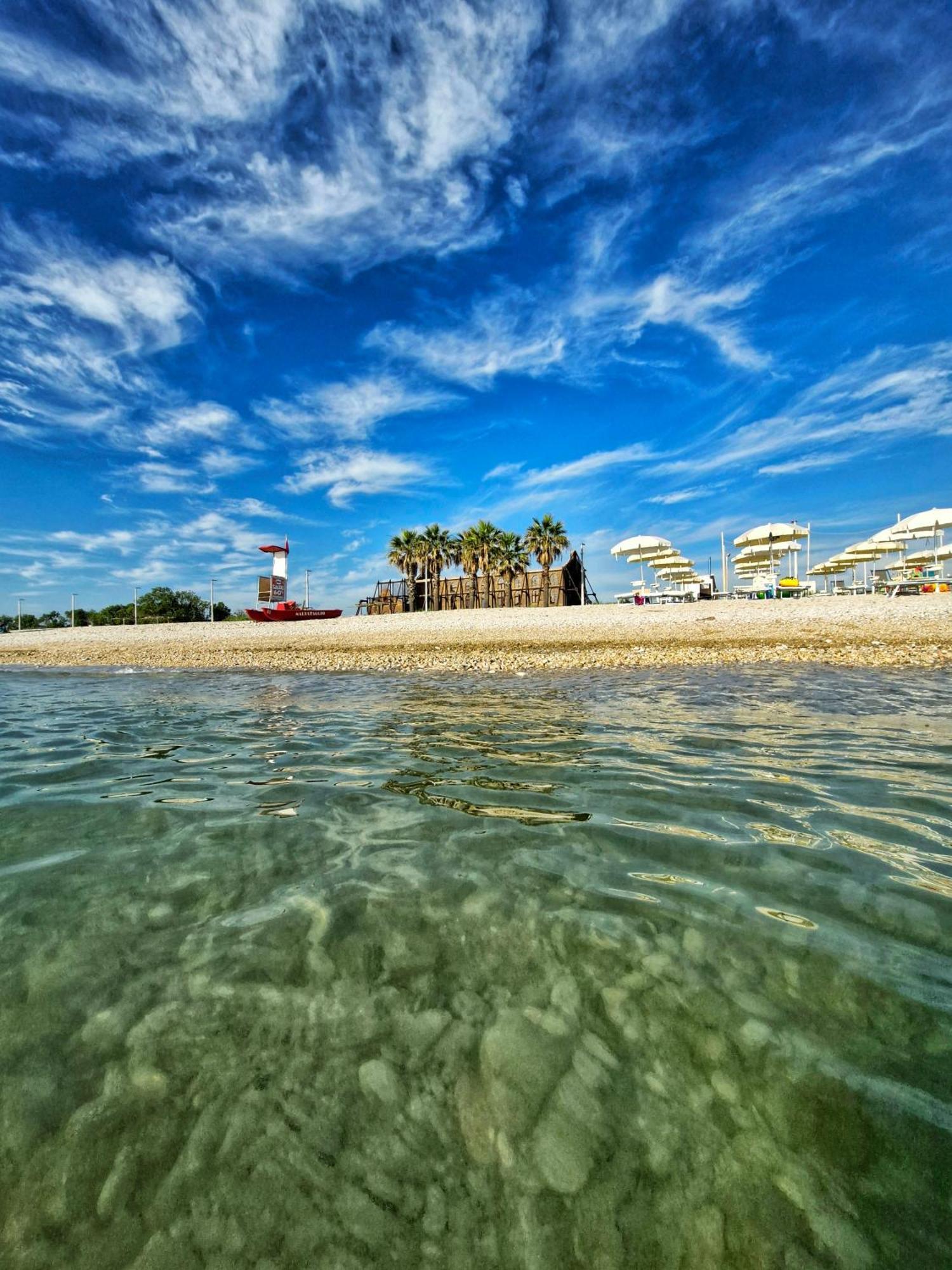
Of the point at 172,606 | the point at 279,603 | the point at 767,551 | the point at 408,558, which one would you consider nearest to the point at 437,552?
the point at 408,558

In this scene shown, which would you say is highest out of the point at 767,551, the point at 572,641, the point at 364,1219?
the point at 767,551

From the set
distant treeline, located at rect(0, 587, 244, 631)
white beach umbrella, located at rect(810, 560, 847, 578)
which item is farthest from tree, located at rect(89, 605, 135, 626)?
white beach umbrella, located at rect(810, 560, 847, 578)

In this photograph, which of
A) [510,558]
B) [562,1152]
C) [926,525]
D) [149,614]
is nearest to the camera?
[562,1152]

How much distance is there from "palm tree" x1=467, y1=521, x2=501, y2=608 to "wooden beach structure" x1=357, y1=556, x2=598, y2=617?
28 centimetres

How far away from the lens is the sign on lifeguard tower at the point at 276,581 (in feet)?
170

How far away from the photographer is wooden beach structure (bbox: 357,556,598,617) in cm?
4834

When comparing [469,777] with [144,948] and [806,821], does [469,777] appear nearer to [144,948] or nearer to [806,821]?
[806,821]

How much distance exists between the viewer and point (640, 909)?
94.6 inches

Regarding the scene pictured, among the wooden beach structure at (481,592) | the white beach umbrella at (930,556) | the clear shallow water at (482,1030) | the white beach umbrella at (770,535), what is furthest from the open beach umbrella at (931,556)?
the clear shallow water at (482,1030)

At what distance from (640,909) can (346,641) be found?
25015 millimetres

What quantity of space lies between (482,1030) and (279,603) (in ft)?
174

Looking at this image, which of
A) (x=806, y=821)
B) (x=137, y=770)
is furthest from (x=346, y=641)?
(x=806, y=821)

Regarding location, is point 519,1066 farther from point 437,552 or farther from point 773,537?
point 437,552

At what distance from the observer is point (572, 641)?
21.4 m
